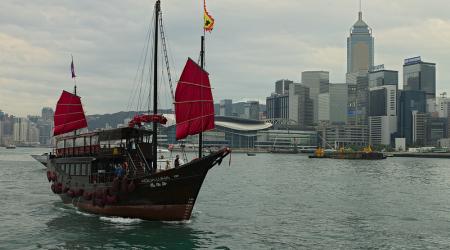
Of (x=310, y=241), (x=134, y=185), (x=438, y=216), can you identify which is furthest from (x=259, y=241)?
(x=438, y=216)

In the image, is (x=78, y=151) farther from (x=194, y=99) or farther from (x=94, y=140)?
(x=194, y=99)

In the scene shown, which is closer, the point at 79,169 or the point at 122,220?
the point at 122,220

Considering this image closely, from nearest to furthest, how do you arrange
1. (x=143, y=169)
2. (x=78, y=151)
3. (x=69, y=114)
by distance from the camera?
(x=143, y=169)
(x=78, y=151)
(x=69, y=114)

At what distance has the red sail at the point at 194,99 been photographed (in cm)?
3262

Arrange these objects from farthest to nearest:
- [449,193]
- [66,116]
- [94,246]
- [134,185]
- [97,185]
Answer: [449,193] < [66,116] < [97,185] < [134,185] < [94,246]

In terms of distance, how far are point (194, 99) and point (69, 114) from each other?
21124 millimetres

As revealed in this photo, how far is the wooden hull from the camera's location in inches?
1244

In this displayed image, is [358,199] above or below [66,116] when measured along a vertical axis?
below

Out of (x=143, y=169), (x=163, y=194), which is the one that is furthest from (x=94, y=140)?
(x=163, y=194)

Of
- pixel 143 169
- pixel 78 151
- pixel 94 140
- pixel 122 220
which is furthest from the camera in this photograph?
pixel 78 151

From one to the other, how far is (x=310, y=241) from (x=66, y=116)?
97.8ft

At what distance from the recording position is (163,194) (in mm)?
31875

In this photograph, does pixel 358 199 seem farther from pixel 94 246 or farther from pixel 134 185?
pixel 94 246

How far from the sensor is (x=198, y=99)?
32.7 meters
